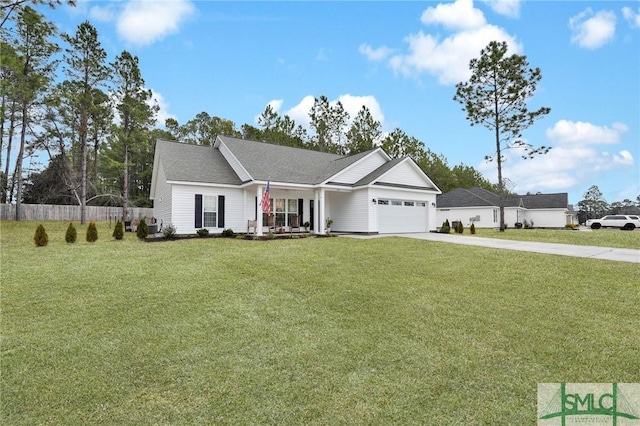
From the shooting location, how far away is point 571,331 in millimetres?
4977

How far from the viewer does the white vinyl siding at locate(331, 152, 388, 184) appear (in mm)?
18380

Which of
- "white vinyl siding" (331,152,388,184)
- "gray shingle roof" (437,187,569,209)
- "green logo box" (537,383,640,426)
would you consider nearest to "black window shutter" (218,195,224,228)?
"white vinyl siding" (331,152,388,184)

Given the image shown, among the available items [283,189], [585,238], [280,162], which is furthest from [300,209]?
[585,238]

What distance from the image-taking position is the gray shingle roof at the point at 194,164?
52.8 feet

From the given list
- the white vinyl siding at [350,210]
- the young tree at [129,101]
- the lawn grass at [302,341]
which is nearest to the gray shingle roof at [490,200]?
the white vinyl siding at [350,210]

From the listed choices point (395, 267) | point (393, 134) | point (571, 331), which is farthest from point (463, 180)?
point (571, 331)

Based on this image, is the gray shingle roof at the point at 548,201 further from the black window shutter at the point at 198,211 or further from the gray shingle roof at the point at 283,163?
the black window shutter at the point at 198,211

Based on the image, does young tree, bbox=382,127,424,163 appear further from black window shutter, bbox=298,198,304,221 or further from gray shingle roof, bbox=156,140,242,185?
gray shingle roof, bbox=156,140,242,185

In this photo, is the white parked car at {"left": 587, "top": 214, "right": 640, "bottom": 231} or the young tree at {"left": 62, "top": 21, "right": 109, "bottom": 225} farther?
the white parked car at {"left": 587, "top": 214, "right": 640, "bottom": 231}

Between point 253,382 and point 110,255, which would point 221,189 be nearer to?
point 110,255

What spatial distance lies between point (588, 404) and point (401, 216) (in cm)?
1632

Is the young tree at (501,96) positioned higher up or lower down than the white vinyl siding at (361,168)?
higher up

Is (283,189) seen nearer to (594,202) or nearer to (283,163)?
(283,163)

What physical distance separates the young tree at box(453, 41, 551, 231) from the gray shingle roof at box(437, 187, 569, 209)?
470 inches
